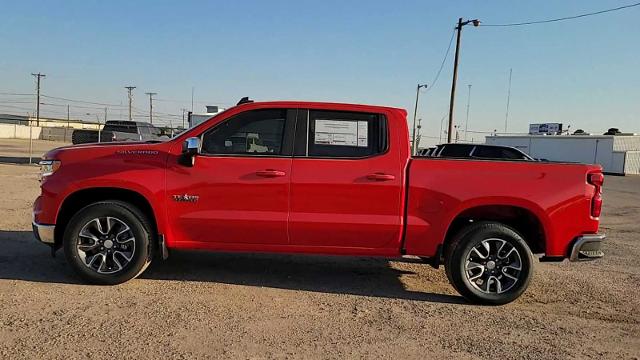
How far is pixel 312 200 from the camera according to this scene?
5227 mm

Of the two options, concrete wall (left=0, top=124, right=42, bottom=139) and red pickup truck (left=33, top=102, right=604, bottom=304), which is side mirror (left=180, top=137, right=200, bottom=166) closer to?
red pickup truck (left=33, top=102, right=604, bottom=304)

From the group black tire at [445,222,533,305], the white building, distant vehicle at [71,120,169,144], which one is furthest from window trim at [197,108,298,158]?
the white building

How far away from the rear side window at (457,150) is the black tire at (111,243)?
486 inches

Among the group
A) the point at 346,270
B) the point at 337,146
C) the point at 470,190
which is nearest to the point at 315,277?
the point at 346,270

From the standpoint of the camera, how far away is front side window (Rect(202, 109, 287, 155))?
5371mm

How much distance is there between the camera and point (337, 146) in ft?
17.6

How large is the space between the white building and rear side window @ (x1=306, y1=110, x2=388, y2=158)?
45.5 meters

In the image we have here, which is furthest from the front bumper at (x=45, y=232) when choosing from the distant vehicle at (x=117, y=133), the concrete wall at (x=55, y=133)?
the concrete wall at (x=55, y=133)

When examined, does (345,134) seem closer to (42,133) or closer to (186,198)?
(186,198)

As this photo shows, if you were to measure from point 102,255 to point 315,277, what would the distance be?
228 cm

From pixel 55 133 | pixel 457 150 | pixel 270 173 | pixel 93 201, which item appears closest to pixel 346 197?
pixel 270 173

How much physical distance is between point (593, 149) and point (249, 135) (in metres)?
56.0

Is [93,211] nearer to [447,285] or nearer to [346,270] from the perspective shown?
[346,270]

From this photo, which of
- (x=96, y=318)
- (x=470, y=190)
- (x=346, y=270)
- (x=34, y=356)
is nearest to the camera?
(x=34, y=356)
